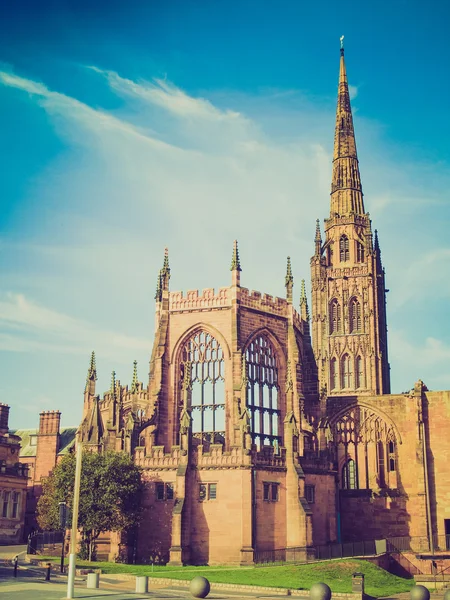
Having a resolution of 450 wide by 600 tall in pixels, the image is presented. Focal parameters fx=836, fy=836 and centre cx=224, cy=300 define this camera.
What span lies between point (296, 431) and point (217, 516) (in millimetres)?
8191

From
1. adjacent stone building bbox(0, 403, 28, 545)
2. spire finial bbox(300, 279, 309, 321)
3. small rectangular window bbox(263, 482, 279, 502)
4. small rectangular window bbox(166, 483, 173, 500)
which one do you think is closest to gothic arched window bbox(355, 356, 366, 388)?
spire finial bbox(300, 279, 309, 321)

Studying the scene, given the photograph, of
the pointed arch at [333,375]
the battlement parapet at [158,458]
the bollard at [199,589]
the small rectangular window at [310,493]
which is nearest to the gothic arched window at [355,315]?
the pointed arch at [333,375]

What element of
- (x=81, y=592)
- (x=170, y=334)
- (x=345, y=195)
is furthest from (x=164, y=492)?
(x=345, y=195)

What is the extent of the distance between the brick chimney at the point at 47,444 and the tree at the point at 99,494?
25.3 metres

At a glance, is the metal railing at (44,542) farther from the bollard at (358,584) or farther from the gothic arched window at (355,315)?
the gothic arched window at (355,315)

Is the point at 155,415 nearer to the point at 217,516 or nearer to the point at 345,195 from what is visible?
the point at 217,516

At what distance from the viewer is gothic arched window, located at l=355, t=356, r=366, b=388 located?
326 ft

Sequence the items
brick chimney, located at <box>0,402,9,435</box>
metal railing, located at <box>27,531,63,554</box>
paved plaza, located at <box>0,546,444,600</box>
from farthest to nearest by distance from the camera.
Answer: brick chimney, located at <box>0,402,9,435</box>
metal railing, located at <box>27,531,63,554</box>
paved plaza, located at <box>0,546,444,600</box>

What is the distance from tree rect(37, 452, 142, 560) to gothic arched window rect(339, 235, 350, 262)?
56.6 m

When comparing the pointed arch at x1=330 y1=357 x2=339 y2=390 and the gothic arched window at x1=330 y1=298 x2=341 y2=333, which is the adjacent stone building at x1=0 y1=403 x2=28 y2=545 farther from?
the gothic arched window at x1=330 y1=298 x2=341 y2=333

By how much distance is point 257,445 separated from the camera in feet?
182

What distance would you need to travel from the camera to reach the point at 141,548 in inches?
2163

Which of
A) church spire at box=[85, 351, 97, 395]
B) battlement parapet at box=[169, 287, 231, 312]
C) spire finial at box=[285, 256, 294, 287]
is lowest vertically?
church spire at box=[85, 351, 97, 395]

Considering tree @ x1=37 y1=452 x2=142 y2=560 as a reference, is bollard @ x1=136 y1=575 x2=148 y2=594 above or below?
below
